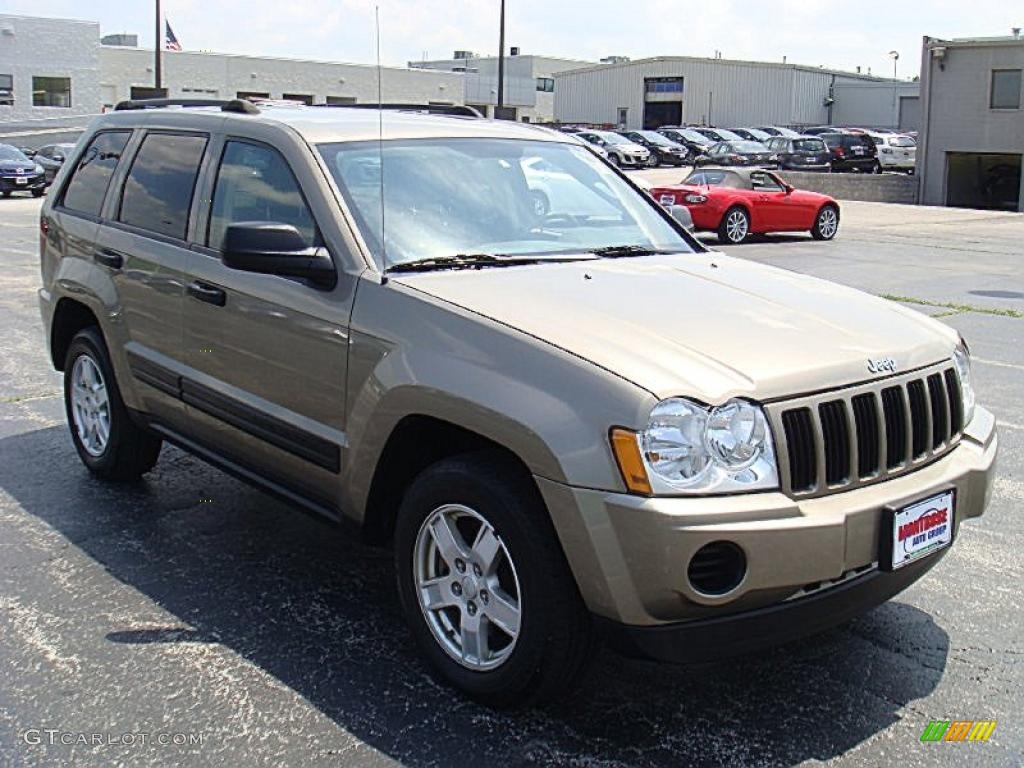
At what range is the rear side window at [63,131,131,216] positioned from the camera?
5.67 metres

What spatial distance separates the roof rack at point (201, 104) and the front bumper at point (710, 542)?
247 cm

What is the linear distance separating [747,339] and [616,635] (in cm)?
97

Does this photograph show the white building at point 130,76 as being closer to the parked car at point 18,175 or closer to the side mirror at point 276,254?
the parked car at point 18,175

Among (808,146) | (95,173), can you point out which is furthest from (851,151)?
(95,173)

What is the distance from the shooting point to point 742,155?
43125mm

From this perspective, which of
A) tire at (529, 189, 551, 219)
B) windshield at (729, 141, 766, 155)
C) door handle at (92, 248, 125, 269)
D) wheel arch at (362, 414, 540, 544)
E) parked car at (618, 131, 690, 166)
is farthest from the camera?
parked car at (618, 131, 690, 166)

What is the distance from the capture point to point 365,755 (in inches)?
130

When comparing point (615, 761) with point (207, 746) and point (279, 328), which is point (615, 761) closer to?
point (207, 746)

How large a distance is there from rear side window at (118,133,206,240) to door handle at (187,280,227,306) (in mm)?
312

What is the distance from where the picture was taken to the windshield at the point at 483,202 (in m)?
4.21

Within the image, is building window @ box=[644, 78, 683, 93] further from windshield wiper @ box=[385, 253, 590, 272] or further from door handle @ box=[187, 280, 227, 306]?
windshield wiper @ box=[385, 253, 590, 272]

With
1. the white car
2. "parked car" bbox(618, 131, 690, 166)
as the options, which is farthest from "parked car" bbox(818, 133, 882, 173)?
"parked car" bbox(618, 131, 690, 166)

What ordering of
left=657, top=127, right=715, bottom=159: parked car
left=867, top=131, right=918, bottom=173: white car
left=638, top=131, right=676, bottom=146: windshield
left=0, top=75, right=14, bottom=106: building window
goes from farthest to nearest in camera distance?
left=0, top=75, right=14, bottom=106: building window, left=657, top=127, right=715, bottom=159: parked car, left=638, top=131, right=676, bottom=146: windshield, left=867, top=131, right=918, bottom=173: white car

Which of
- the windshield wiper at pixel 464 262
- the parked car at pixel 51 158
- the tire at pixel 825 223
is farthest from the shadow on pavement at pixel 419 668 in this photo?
the parked car at pixel 51 158
